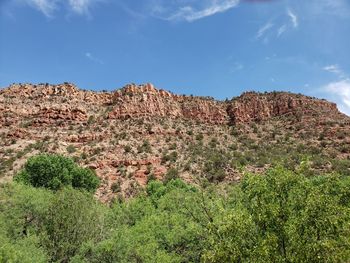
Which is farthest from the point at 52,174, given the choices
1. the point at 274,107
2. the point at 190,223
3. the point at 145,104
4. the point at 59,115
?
the point at 274,107

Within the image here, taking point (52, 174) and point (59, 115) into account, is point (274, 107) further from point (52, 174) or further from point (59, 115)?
point (52, 174)

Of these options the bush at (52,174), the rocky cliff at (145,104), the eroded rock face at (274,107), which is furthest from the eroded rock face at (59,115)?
the eroded rock face at (274,107)

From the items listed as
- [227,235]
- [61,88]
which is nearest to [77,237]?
[227,235]

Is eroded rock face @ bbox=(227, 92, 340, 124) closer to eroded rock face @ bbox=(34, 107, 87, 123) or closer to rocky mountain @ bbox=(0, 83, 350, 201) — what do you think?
rocky mountain @ bbox=(0, 83, 350, 201)

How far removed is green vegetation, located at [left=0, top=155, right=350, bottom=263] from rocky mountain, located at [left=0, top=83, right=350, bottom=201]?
1184cm

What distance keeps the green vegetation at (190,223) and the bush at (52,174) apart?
14cm

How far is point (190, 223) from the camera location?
27.2m

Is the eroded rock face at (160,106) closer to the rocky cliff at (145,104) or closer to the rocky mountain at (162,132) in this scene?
the rocky cliff at (145,104)

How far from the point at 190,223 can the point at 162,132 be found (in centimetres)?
5063

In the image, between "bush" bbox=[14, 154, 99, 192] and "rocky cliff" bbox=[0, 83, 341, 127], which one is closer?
"bush" bbox=[14, 154, 99, 192]

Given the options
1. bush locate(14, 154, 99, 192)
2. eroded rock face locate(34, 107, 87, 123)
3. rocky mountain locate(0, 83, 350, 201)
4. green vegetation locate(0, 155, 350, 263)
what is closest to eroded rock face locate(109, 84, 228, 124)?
rocky mountain locate(0, 83, 350, 201)

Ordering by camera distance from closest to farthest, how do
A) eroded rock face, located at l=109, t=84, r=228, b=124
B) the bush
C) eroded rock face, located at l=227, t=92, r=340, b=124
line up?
1. the bush
2. eroded rock face, located at l=109, t=84, r=228, b=124
3. eroded rock face, located at l=227, t=92, r=340, b=124

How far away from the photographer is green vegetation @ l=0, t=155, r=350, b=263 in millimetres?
14109

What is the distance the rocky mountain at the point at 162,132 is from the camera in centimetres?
6494
